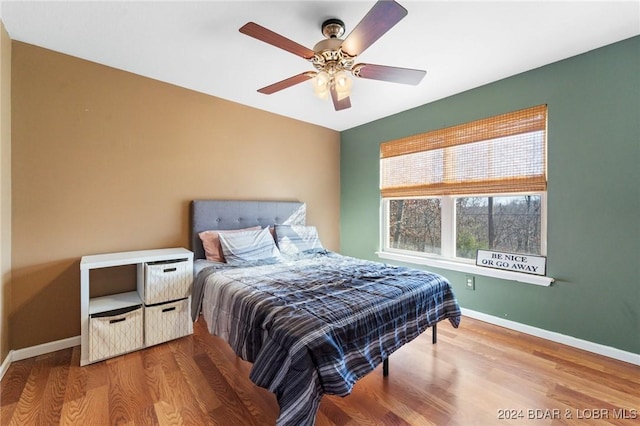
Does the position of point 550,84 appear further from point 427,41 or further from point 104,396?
point 104,396

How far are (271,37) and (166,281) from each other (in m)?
2.07

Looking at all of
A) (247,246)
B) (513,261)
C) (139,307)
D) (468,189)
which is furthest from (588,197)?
(139,307)

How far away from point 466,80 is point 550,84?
2.24ft

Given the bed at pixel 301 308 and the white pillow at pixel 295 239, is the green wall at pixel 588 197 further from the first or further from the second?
the white pillow at pixel 295 239

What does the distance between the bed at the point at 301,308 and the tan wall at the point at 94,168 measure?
386 millimetres

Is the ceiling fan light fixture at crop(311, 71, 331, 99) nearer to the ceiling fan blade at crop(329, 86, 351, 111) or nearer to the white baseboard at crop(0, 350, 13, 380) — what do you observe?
the ceiling fan blade at crop(329, 86, 351, 111)

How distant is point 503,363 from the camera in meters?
2.07

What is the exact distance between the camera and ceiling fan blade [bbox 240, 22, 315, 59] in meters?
1.48

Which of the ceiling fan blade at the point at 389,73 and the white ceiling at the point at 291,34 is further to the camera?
the ceiling fan blade at the point at 389,73

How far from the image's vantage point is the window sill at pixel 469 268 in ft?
8.05

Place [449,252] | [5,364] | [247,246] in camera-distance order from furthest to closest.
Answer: [449,252], [247,246], [5,364]

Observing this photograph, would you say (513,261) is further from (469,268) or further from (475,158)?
(475,158)

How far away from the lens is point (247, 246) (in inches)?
108

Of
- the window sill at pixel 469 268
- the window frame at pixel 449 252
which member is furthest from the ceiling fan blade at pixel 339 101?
the window sill at pixel 469 268
